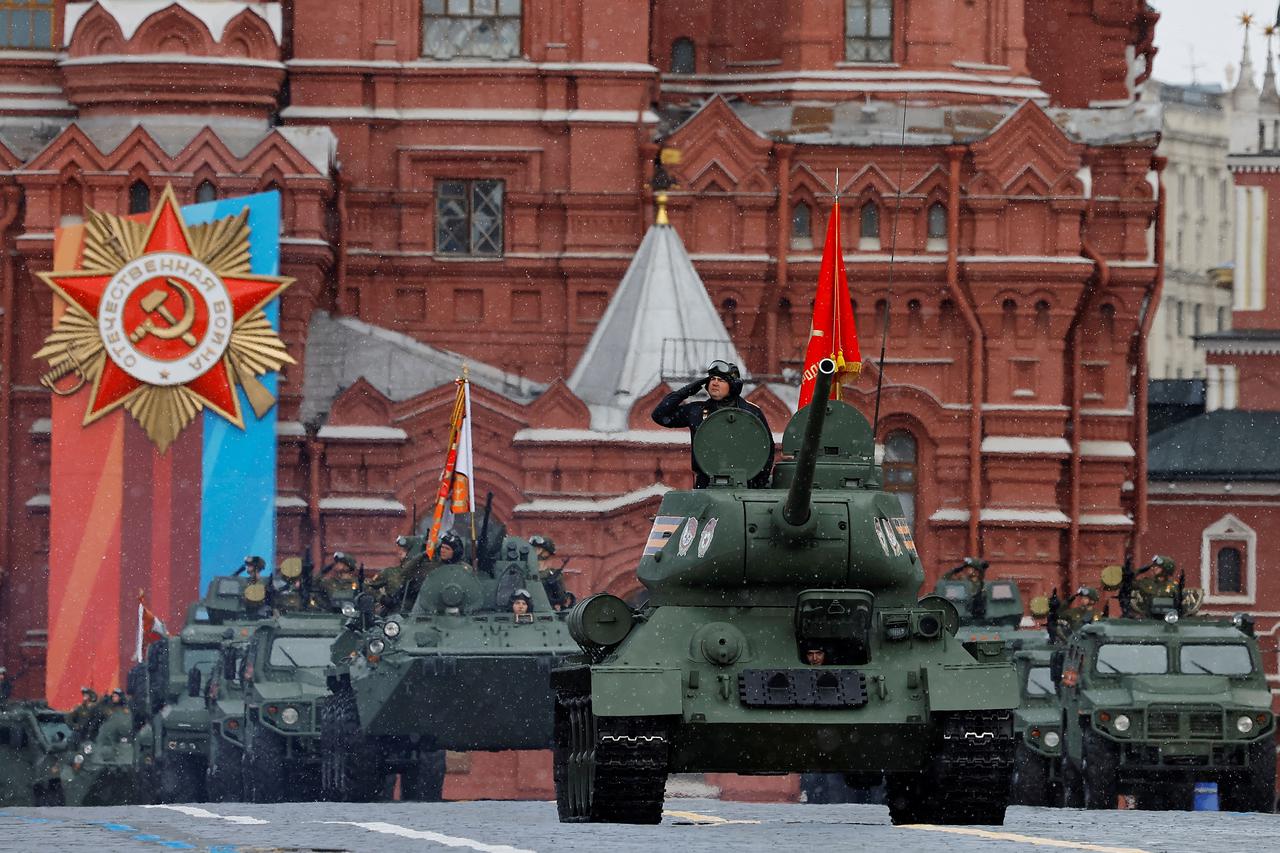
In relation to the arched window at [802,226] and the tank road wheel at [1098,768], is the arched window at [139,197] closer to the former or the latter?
the arched window at [802,226]

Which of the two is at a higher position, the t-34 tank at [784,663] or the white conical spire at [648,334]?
the white conical spire at [648,334]

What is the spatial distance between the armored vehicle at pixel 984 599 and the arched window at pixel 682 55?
1098 cm

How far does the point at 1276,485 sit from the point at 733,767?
42894 millimetres

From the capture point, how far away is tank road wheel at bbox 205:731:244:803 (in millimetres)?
31641

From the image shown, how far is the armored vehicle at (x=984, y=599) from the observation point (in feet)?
121

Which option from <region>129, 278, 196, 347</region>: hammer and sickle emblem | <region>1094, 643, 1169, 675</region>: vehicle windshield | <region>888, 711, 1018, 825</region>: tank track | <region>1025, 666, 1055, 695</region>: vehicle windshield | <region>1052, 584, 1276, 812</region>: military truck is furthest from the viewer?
<region>129, 278, 196, 347</region>: hammer and sickle emblem

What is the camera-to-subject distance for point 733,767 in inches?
730

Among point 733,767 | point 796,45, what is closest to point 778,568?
point 733,767

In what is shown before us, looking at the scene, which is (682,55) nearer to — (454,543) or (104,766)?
(104,766)

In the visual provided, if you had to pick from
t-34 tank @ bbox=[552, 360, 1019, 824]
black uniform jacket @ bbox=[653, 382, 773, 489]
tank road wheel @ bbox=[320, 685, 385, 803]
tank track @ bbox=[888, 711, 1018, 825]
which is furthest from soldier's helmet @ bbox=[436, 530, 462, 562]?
tank track @ bbox=[888, 711, 1018, 825]

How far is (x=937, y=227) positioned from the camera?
144ft

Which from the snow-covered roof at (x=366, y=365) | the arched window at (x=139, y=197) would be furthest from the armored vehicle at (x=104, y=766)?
the arched window at (x=139, y=197)

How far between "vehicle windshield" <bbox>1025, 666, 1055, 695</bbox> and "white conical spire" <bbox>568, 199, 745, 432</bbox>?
10456 millimetres

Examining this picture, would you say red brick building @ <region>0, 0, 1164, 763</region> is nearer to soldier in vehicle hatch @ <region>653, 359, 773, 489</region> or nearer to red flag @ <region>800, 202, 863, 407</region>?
red flag @ <region>800, 202, 863, 407</region>
